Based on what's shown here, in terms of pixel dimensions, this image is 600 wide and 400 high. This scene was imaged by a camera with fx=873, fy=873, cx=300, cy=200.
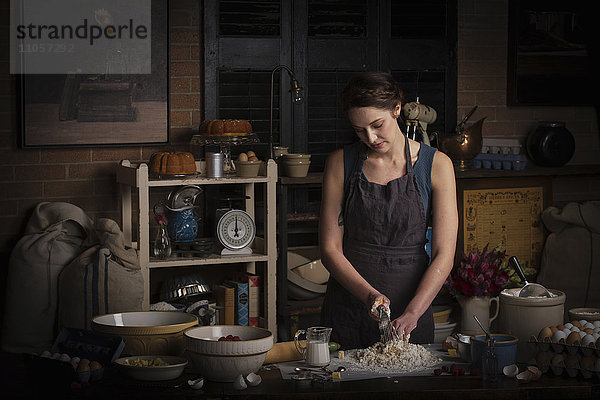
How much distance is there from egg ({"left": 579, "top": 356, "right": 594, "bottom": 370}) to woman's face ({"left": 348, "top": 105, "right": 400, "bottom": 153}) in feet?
3.42

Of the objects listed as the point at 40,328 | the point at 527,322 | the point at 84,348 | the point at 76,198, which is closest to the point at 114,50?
the point at 76,198

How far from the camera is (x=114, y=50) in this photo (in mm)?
5047

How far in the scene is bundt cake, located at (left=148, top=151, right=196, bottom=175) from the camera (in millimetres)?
Result: 4730

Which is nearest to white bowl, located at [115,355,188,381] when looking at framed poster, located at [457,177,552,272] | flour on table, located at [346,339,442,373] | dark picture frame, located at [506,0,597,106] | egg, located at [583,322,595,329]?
flour on table, located at [346,339,442,373]

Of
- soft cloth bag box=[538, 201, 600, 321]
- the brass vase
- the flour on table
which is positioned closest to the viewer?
the flour on table

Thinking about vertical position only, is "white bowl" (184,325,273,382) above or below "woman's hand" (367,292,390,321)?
below

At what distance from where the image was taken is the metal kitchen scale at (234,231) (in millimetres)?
4953

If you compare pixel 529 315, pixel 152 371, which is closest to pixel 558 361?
pixel 529 315

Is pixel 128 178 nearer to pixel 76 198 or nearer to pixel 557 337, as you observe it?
pixel 76 198

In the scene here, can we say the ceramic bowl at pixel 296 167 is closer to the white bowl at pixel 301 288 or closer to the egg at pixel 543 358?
the white bowl at pixel 301 288

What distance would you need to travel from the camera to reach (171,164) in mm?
4730

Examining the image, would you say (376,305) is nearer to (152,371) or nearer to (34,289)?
(152,371)

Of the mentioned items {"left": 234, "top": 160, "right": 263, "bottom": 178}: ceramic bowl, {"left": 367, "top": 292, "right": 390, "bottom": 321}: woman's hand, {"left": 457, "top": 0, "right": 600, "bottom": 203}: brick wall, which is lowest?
{"left": 367, "top": 292, "right": 390, "bottom": 321}: woman's hand

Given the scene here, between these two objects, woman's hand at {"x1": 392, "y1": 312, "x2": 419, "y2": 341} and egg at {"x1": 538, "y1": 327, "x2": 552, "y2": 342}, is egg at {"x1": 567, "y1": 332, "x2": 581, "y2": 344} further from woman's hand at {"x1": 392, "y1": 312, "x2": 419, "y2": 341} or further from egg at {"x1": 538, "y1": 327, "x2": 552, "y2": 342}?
woman's hand at {"x1": 392, "y1": 312, "x2": 419, "y2": 341}
